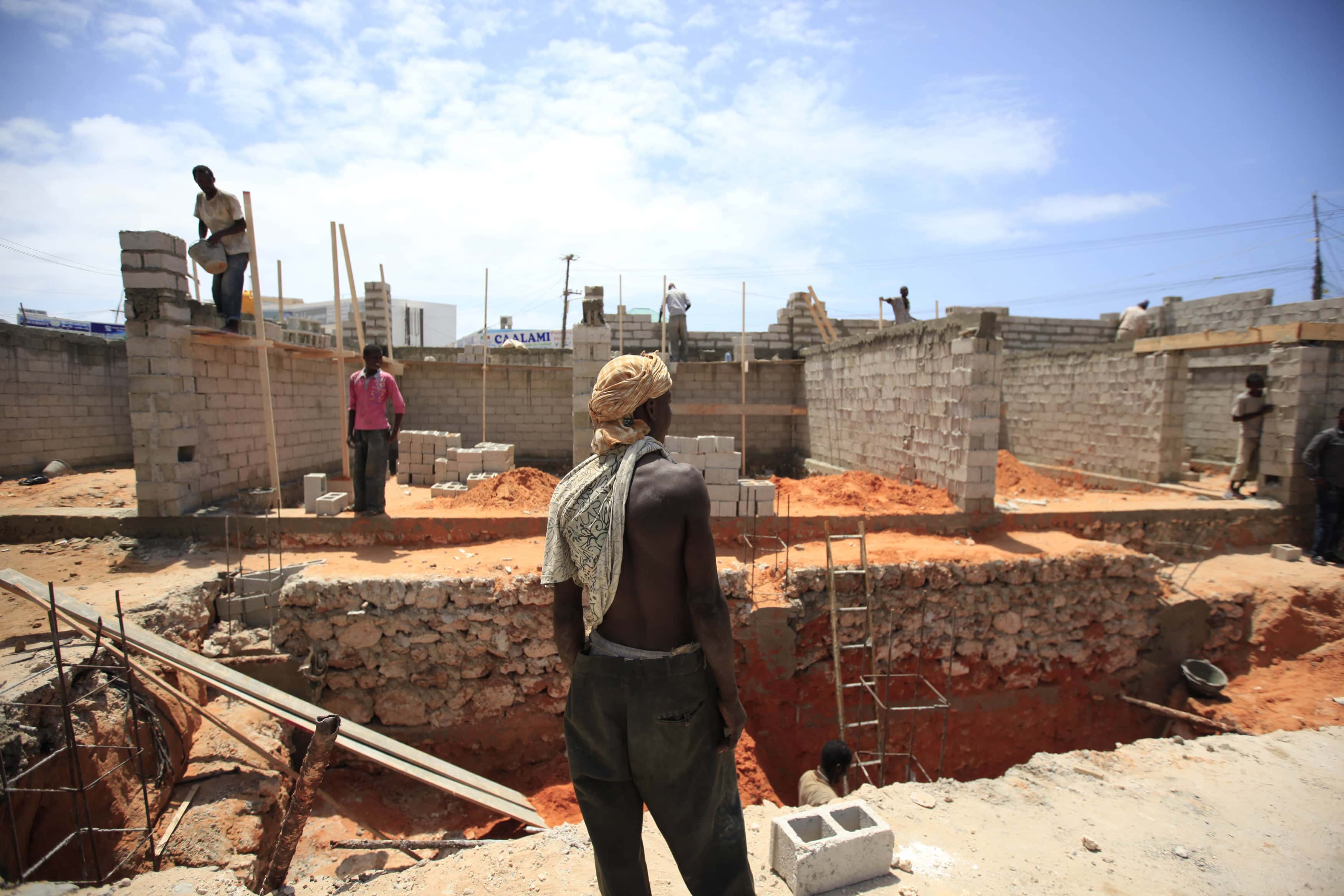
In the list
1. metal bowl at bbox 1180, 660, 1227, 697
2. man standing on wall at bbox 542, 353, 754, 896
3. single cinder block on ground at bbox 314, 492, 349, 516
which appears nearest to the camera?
man standing on wall at bbox 542, 353, 754, 896

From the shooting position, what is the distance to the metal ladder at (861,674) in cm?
603

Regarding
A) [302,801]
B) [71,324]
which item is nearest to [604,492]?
[302,801]

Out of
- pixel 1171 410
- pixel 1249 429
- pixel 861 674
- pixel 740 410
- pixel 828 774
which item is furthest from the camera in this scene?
pixel 740 410

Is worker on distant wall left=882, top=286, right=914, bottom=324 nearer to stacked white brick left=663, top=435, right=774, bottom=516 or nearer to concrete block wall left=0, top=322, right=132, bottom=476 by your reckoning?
stacked white brick left=663, top=435, right=774, bottom=516

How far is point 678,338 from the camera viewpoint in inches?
571

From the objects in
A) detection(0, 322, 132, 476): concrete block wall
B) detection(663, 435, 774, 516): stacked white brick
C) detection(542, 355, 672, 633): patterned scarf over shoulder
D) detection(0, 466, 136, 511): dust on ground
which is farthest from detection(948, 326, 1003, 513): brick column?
detection(0, 322, 132, 476): concrete block wall

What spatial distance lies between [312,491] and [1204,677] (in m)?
10.5

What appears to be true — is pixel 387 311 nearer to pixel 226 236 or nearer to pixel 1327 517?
pixel 226 236

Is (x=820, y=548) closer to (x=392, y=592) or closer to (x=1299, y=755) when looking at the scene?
(x=1299, y=755)

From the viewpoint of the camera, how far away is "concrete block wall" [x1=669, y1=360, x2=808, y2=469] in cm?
1411

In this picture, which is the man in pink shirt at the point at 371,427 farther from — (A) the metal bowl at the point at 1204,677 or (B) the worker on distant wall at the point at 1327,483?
(B) the worker on distant wall at the point at 1327,483

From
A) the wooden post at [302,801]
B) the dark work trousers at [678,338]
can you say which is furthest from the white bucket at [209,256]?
the dark work trousers at [678,338]

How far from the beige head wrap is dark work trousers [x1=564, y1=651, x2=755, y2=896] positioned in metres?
0.68

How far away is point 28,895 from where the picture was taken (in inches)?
93.2
